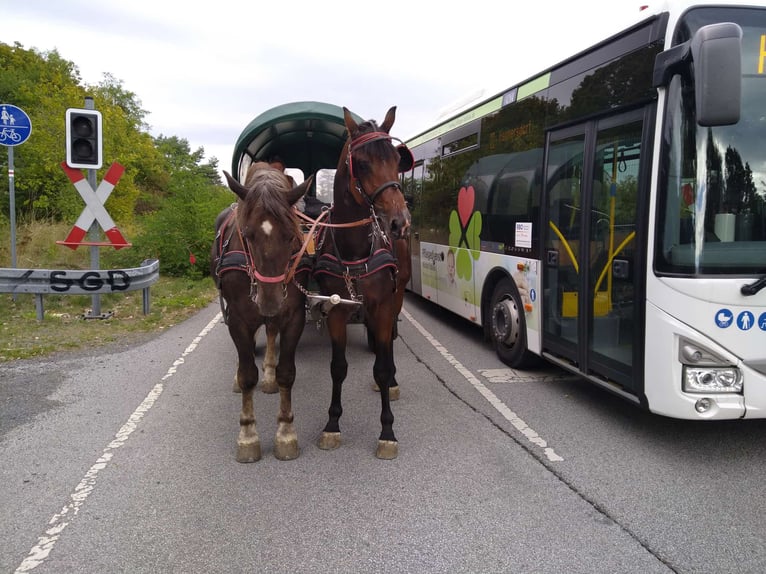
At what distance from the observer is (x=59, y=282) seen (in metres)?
8.12

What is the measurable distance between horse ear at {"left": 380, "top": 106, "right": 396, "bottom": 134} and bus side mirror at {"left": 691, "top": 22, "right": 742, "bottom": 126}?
6.40ft

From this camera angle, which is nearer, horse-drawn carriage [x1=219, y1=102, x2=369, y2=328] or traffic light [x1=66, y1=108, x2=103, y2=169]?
horse-drawn carriage [x1=219, y1=102, x2=369, y2=328]

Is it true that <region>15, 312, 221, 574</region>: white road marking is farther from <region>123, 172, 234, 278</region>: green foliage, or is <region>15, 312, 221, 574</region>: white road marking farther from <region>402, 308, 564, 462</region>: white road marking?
<region>123, 172, 234, 278</region>: green foliage

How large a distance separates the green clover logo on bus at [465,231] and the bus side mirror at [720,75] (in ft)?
12.5

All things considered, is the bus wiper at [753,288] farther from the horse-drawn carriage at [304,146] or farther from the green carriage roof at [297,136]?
the green carriage roof at [297,136]

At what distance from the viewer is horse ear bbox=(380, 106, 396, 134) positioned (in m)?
3.91

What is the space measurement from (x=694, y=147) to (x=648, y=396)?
1.73 meters

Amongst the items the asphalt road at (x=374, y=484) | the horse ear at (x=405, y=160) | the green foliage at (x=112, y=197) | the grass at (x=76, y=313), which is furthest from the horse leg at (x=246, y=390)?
the green foliage at (x=112, y=197)

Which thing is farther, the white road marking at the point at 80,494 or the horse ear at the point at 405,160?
the horse ear at the point at 405,160

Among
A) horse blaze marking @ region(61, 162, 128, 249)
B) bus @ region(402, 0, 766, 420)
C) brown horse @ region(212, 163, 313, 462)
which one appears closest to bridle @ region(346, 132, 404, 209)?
brown horse @ region(212, 163, 313, 462)

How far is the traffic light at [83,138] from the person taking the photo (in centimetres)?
807

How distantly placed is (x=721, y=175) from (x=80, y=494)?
4600 mm

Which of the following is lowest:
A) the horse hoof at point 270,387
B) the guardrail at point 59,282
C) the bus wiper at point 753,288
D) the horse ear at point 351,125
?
the horse hoof at point 270,387

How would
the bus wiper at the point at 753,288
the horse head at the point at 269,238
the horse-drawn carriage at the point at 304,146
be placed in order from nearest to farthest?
the horse head at the point at 269,238 → the bus wiper at the point at 753,288 → the horse-drawn carriage at the point at 304,146
